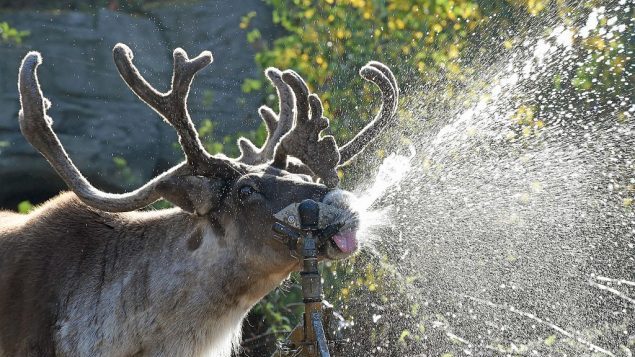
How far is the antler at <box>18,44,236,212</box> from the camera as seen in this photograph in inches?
137

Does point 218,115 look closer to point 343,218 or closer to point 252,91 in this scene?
point 252,91

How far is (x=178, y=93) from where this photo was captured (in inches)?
138

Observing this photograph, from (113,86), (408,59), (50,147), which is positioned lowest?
(408,59)

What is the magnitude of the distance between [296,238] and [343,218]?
0.54 feet

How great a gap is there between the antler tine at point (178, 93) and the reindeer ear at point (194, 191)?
0.24ft

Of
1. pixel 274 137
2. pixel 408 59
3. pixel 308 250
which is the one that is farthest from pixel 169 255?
pixel 408 59

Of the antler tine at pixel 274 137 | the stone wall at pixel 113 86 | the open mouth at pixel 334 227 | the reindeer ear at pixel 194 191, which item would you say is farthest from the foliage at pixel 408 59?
the open mouth at pixel 334 227

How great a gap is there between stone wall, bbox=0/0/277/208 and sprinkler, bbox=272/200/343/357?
135 inches

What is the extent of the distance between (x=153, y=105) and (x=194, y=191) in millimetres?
340

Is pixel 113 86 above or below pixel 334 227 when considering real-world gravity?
above

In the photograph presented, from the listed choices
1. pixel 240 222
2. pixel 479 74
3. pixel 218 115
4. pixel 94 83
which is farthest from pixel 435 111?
pixel 94 83

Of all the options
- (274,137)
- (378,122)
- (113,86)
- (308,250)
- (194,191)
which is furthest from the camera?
(113,86)

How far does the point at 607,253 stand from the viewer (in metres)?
4.62

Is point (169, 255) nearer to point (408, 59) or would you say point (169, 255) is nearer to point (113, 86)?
point (408, 59)
